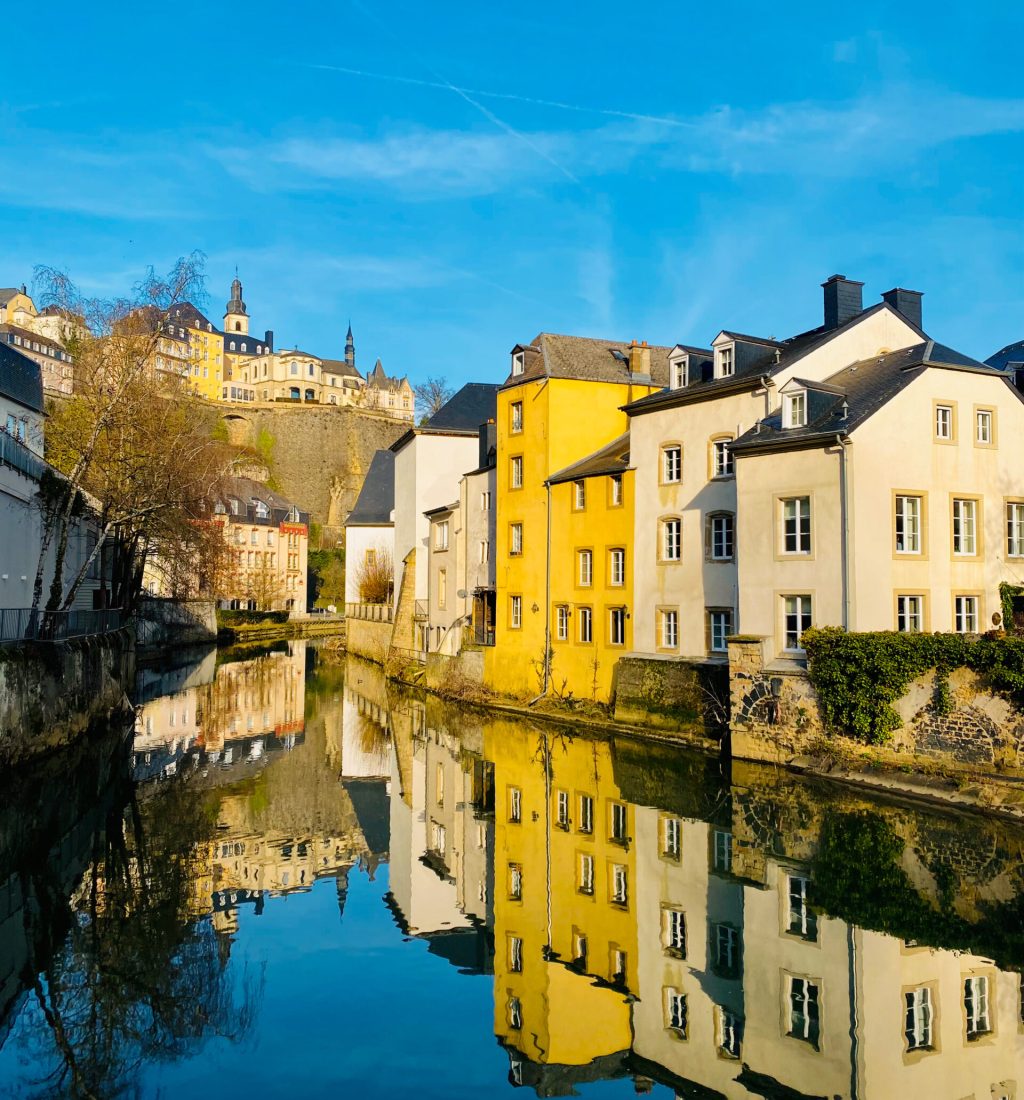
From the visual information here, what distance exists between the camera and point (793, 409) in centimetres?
2223

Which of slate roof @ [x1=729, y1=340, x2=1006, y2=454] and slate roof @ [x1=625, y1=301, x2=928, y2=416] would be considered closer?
slate roof @ [x1=729, y1=340, x2=1006, y2=454]

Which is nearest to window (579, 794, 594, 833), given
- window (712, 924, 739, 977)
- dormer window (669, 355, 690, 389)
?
window (712, 924, 739, 977)

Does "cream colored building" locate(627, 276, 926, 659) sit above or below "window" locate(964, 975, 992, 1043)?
above

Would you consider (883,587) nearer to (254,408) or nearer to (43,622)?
(43,622)

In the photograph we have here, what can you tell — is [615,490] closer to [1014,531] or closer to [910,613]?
[910,613]

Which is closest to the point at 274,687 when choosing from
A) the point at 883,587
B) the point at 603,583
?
the point at 603,583

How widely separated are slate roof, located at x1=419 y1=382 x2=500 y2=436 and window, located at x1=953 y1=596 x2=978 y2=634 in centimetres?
2913

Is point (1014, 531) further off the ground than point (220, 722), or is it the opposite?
point (1014, 531)

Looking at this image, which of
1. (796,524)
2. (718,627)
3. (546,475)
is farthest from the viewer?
(546,475)

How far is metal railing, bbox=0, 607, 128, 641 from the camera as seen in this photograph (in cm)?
2127

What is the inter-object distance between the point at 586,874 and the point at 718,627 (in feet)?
39.1

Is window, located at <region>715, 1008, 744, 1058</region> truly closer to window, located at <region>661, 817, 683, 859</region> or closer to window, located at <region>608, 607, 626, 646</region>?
window, located at <region>661, 817, 683, 859</region>

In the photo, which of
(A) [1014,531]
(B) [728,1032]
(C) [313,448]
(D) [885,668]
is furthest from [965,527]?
(C) [313,448]

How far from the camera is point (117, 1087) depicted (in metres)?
8.18
